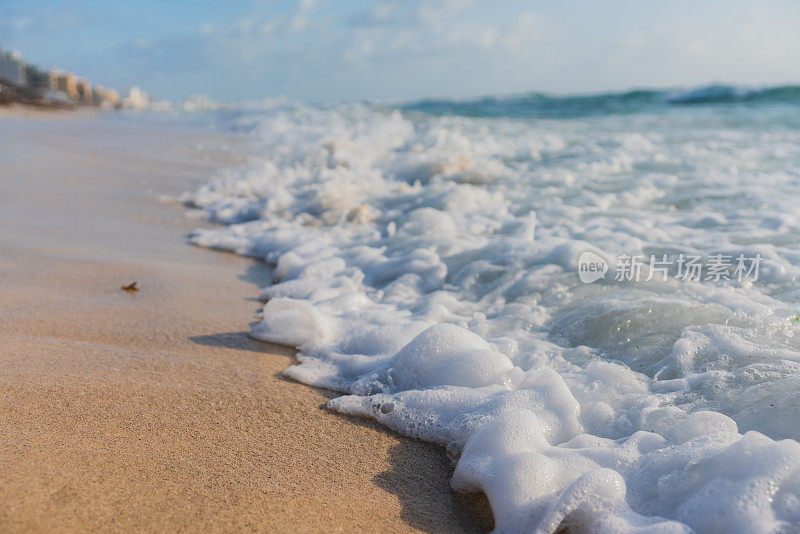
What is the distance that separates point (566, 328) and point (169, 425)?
1.43 meters

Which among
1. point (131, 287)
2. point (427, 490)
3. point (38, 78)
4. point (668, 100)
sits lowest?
point (427, 490)

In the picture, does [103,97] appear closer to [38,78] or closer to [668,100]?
[38,78]

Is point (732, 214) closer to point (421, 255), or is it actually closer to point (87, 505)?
point (421, 255)

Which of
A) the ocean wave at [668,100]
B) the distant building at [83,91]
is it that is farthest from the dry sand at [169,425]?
the distant building at [83,91]

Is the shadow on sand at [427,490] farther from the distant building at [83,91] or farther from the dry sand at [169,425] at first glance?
the distant building at [83,91]

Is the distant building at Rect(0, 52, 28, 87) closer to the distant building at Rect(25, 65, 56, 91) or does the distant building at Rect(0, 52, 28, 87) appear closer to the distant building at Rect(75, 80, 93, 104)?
the distant building at Rect(25, 65, 56, 91)

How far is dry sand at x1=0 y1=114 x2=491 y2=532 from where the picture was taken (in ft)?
4.12

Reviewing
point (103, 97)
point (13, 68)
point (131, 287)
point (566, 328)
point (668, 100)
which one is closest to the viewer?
point (566, 328)

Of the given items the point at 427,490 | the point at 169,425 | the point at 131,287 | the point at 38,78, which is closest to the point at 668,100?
the point at 131,287

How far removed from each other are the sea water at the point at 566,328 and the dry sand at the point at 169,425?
0.13 meters

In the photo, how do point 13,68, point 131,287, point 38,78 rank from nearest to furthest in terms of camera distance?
point 131,287, point 13,68, point 38,78

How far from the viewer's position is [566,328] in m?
2.31

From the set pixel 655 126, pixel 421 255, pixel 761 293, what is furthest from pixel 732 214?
pixel 655 126

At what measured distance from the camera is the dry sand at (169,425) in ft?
4.12
